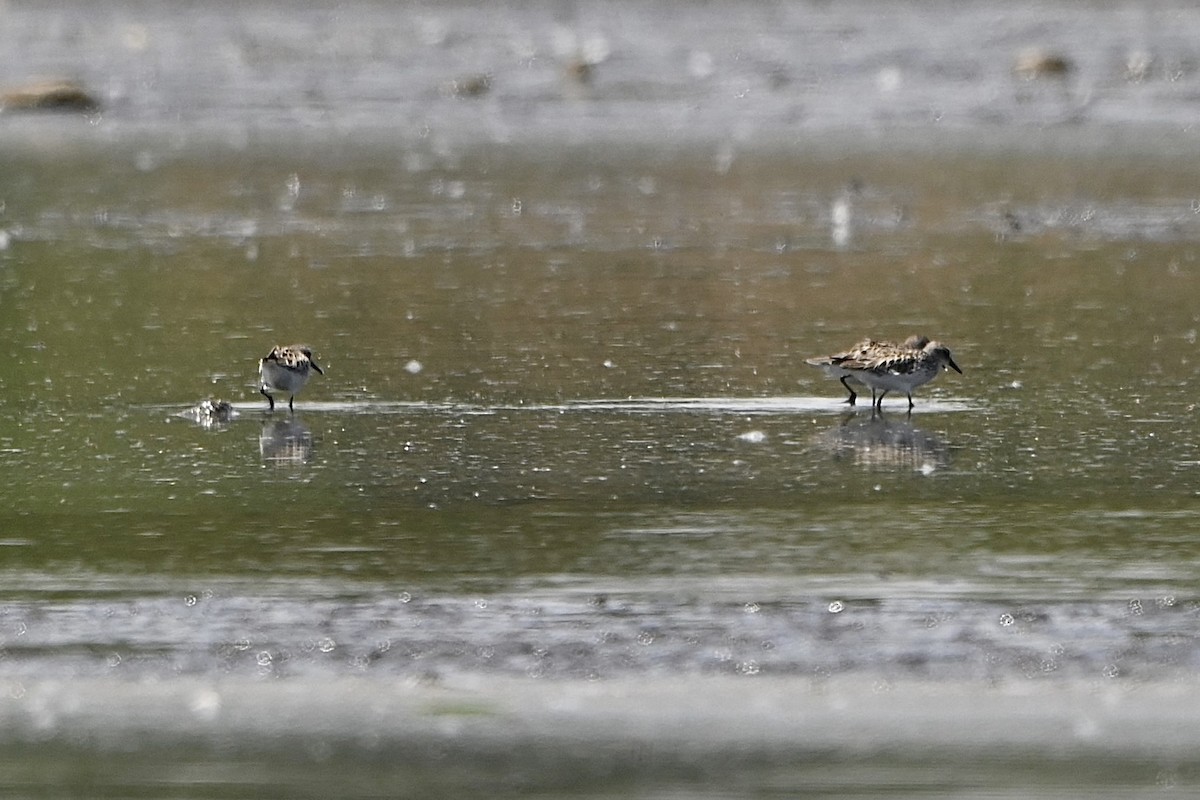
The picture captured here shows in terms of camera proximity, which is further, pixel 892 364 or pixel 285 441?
pixel 892 364

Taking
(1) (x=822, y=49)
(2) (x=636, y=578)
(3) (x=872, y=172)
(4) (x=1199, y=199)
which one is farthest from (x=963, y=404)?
(1) (x=822, y=49)

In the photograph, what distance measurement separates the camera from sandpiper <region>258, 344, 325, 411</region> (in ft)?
37.7

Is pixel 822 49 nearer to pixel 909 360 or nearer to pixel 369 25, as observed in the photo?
pixel 369 25

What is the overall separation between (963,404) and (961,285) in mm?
4343

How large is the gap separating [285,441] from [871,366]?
290 cm

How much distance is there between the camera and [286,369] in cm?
1150

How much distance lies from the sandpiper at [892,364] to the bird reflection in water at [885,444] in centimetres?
19

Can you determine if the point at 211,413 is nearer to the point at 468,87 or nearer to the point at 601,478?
the point at 601,478

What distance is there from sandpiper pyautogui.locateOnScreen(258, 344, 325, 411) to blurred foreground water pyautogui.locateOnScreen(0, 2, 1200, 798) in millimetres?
198

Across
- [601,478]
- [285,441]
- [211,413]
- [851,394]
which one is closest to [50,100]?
[211,413]

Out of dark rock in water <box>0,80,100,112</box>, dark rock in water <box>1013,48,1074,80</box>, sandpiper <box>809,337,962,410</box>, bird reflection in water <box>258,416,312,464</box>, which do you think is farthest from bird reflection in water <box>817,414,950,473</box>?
dark rock in water <box>1013,48,1074,80</box>

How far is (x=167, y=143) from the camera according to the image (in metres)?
27.4

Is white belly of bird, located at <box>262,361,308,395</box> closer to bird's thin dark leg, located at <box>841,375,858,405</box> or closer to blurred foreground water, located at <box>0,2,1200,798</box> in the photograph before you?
blurred foreground water, located at <box>0,2,1200,798</box>

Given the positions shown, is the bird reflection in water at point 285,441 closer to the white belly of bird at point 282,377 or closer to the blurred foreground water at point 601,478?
the blurred foreground water at point 601,478
